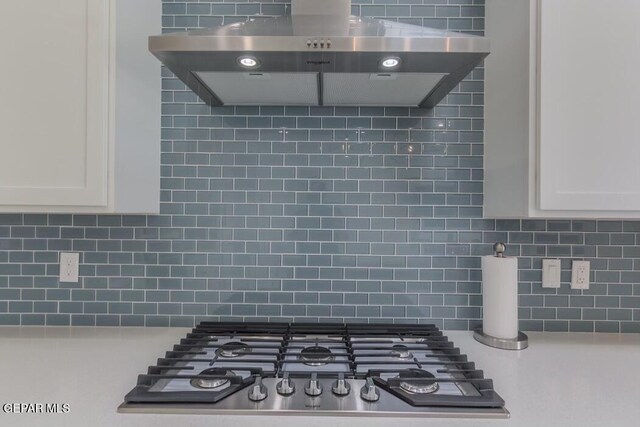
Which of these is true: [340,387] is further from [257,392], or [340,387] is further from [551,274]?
[551,274]

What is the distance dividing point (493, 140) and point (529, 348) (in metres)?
0.76

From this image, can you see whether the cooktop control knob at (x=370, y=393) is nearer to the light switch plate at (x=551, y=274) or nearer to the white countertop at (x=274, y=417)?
the white countertop at (x=274, y=417)

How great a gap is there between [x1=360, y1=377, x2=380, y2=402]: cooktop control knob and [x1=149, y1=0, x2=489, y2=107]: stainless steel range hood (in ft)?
2.83

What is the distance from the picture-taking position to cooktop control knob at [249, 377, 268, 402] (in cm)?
93

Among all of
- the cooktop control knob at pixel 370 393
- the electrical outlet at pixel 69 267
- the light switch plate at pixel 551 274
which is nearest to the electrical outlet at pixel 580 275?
the light switch plate at pixel 551 274

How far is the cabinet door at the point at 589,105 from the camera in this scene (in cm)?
118

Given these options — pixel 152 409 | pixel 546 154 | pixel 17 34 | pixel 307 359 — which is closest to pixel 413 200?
pixel 546 154

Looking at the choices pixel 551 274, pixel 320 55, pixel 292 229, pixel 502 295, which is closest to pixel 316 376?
pixel 292 229

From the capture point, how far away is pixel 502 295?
136cm

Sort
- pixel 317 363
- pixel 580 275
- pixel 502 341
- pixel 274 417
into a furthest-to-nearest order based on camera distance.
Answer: pixel 580 275 → pixel 502 341 → pixel 317 363 → pixel 274 417

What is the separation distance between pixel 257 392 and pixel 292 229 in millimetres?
714

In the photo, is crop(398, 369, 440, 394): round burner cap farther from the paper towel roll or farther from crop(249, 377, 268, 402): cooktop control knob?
the paper towel roll

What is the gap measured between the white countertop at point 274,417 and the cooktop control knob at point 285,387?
0.07 meters

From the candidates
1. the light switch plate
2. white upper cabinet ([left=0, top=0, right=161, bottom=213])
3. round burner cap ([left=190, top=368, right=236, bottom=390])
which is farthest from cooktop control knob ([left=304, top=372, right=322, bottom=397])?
the light switch plate
